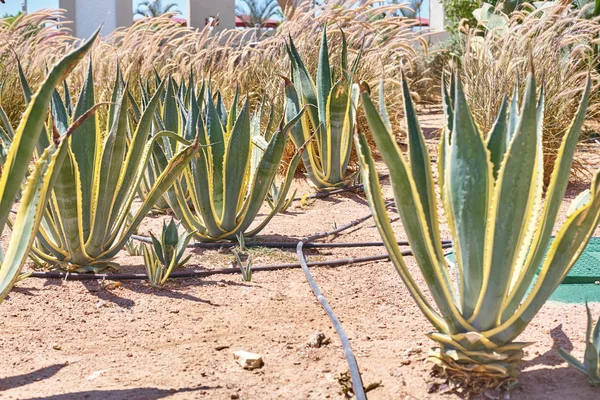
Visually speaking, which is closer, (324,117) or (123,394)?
(123,394)

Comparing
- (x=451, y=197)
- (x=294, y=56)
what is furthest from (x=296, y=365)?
(x=294, y=56)

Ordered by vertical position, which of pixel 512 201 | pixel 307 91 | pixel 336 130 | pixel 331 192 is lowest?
pixel 331 192

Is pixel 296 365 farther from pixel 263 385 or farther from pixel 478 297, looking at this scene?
pixel 478 297

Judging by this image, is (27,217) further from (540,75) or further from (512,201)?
(540,75)

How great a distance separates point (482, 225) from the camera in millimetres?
1887

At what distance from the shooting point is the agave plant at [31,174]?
1.82 meters

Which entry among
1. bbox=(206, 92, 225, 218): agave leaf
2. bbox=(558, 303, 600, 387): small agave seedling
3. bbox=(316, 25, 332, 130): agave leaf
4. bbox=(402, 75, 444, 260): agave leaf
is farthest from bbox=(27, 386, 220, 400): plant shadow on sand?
bbox=(316, 25, 332, 130): agave leaf

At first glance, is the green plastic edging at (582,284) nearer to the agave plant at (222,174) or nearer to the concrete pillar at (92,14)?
the agave plant at (222,174)

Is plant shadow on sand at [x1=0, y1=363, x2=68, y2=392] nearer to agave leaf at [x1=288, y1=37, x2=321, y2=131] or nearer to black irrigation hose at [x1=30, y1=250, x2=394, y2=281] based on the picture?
black irrigation hose at [x1=30, y1=250, x2=394, y2=281]

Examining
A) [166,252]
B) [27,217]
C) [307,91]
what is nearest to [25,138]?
[27,217]

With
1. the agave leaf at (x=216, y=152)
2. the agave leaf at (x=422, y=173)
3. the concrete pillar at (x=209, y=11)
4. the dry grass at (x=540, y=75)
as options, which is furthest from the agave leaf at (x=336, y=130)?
the concrete pillar at (x=209, y=11)

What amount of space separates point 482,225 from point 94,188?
189cm

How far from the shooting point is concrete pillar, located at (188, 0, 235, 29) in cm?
2491

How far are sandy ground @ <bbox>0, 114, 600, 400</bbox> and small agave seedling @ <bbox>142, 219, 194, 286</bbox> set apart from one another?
0.25 ft
